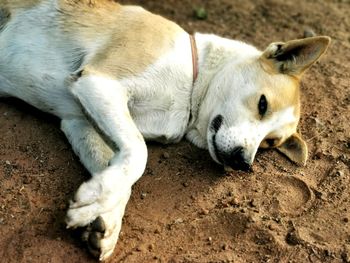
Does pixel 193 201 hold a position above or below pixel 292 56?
below

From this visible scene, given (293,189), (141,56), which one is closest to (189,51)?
A: (141,56)

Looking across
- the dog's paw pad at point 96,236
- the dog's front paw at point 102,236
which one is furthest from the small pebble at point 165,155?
the dog's paw pad at point 96,236

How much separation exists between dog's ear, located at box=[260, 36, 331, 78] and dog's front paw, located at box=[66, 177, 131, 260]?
1634 millimetres

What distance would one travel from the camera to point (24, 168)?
3.87 meters

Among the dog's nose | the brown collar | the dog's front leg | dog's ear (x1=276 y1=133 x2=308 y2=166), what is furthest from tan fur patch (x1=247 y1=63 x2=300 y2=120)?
the dog's front leg

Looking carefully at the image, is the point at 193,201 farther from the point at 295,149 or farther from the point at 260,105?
the point at 295,149

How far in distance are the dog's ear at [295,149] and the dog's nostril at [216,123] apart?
652 millimetres

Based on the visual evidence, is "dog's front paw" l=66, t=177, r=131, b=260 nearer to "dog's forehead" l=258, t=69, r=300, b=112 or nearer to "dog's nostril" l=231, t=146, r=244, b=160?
"dog's nostril" l=231, t=146, r=244, b=160

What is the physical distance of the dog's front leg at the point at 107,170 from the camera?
327 centimetres

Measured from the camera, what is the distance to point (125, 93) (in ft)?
12.8

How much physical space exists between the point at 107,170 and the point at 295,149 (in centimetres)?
166

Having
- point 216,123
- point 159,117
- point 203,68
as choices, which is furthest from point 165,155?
point 203,68

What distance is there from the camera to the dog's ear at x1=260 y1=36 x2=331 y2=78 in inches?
166

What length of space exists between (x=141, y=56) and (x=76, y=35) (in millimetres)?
573
